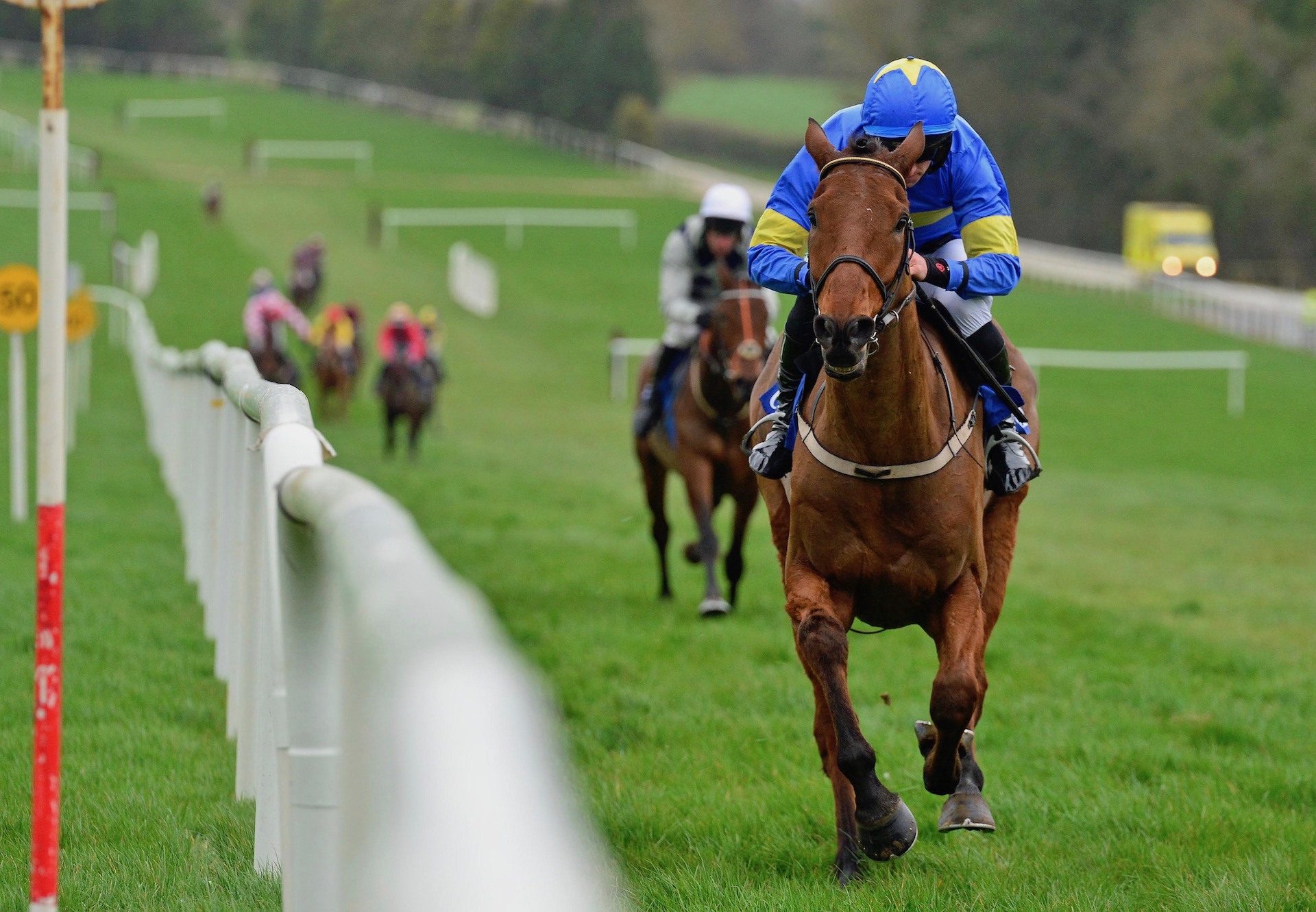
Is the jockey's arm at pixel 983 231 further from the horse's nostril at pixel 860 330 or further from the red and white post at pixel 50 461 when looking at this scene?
the red and white post at pixel 50 461

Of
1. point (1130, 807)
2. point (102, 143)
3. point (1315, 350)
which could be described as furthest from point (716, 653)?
point (102, 143)

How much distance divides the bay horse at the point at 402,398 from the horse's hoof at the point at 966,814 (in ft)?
54.5

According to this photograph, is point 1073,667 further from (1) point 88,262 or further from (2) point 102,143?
(2) point 102,143

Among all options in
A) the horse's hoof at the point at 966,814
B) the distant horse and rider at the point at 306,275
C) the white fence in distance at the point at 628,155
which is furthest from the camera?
the white fence in distance at the point at 628,155

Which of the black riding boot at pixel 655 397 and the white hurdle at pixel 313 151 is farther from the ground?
the white hurdle at pixel 313 151

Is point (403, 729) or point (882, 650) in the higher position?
point (403, 729)

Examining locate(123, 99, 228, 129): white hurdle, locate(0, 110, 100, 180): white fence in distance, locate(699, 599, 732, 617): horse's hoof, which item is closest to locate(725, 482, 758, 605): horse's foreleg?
locate(699, 599, 732, 617): horse's hoof

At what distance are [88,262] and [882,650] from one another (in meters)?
39.3

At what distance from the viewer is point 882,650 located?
8578mm

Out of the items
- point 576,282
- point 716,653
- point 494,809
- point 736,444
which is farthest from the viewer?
point 576,282

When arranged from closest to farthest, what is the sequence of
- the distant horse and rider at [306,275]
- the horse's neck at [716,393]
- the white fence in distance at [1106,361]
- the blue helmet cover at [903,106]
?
the blue helmet cover at [903,106] < the horse's neck at [716,393] < the white fence in distance at [1106,361] < the distant horse and rider at [306,275]

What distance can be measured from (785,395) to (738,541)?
4.46 m

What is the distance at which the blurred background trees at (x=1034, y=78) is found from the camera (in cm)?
5912

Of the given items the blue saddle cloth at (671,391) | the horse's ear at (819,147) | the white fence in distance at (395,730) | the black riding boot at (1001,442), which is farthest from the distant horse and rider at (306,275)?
the white fence in distance at (395,730)
